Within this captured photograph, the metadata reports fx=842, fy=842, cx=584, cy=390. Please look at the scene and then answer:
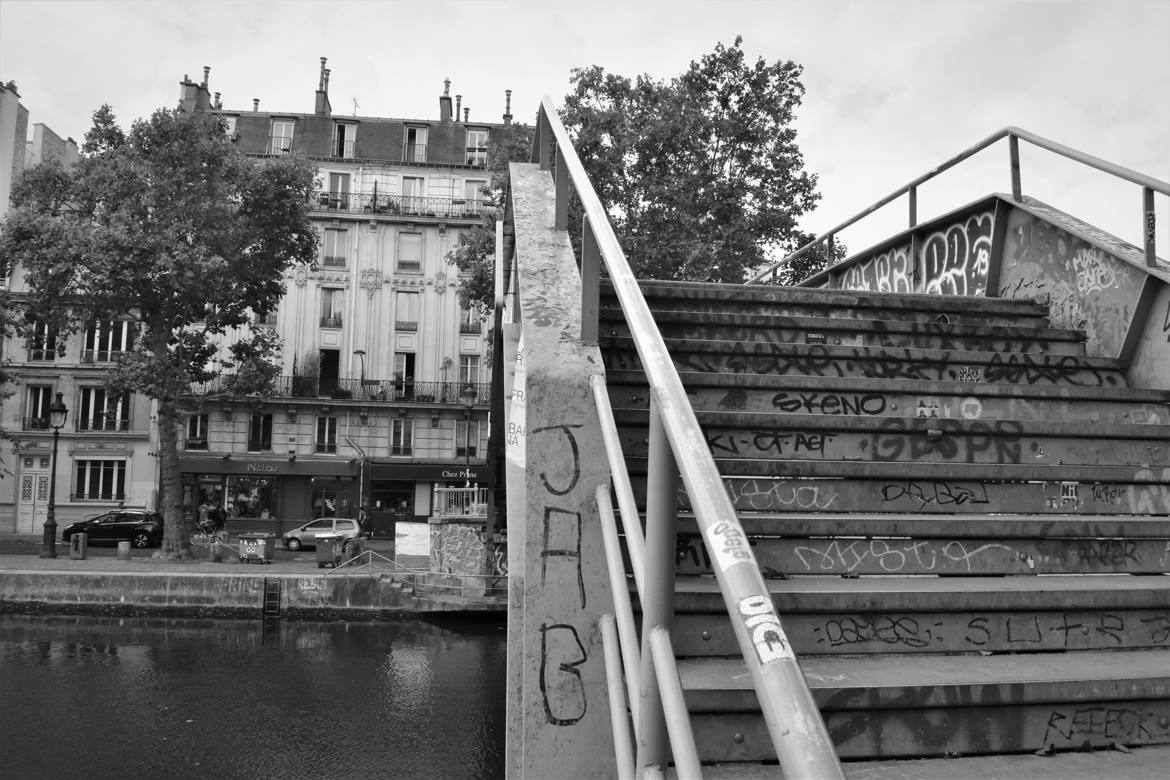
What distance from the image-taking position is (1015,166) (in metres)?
5.74

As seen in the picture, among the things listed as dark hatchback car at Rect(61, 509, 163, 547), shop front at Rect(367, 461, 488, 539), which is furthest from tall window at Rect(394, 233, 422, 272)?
dark hatchback car at Rect(61, 509, 163, 547)

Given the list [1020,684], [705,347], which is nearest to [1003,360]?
[705,347]

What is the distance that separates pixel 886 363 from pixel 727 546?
3.08m

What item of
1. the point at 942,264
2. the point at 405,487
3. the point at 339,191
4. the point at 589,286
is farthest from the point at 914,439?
the point at 339,191

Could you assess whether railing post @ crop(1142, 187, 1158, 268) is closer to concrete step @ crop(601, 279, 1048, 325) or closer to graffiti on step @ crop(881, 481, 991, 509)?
concrete step @ crop(601, 279, 1048, 325)

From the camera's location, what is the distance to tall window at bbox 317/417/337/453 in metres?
37.2

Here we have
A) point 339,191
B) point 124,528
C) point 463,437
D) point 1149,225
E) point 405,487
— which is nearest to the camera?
point 1149,225

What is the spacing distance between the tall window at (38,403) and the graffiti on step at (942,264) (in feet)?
125

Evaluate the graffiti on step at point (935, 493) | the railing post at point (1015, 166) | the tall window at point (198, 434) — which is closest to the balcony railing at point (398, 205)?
the tall window at point (198, 434)

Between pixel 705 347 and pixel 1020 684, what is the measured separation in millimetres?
2097

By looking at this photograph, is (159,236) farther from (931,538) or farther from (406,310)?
(931,538)

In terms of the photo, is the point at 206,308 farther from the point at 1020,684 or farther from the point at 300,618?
the point at 1020,684

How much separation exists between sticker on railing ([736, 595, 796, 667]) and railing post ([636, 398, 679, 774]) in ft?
1.42

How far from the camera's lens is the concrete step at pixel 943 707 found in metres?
2.24
